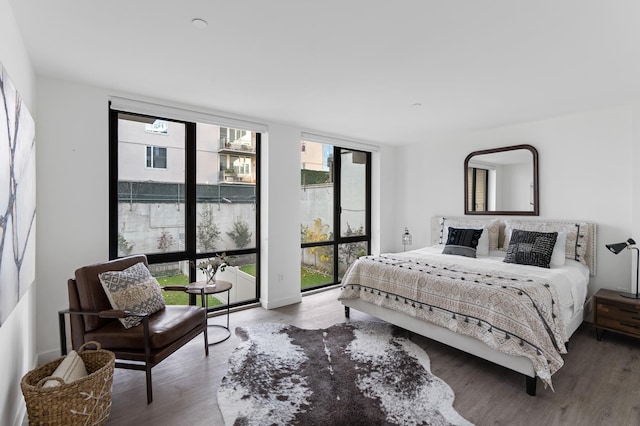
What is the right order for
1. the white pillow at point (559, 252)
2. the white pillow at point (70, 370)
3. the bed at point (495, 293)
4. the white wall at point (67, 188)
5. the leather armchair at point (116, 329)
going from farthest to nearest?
the white pillow at point (559, 252), the white wall at point (67, 188), the bed at point (495, 293), the leather armchair at point (116, 329), the white pillow at point (70, 370)

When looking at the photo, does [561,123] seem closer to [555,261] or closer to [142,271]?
[555,261]

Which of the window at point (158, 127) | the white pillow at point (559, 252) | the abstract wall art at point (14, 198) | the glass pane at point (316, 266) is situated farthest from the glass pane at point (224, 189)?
the white pillow at point (559, 252)

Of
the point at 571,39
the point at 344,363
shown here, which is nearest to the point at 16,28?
the point at 344,363

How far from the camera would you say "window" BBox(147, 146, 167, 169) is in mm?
3471

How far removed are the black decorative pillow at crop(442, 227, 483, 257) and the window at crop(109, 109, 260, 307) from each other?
2.62 metres

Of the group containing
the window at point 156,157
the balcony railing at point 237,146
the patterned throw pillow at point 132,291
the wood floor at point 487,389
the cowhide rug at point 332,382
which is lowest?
the wood floor at point 487,389

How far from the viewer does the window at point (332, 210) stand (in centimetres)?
496

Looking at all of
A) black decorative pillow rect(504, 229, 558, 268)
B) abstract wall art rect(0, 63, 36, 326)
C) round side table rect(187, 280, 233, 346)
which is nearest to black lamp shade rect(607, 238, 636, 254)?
black decorative pillow rect(504, 229, 558, 268)

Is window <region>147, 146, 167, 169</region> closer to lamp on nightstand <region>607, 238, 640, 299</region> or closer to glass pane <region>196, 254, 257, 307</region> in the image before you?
glass pane <region>196, 254, 257, 307</region>

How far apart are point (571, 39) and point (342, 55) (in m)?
1.53

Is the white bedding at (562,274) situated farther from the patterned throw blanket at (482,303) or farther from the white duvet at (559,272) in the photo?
the patterned throw blanket at (482,303)

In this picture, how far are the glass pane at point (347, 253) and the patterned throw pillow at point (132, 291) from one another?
317cm

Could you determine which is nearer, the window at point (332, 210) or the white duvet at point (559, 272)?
the white duvet at point (559, 272)

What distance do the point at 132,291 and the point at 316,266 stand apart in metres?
3.01
